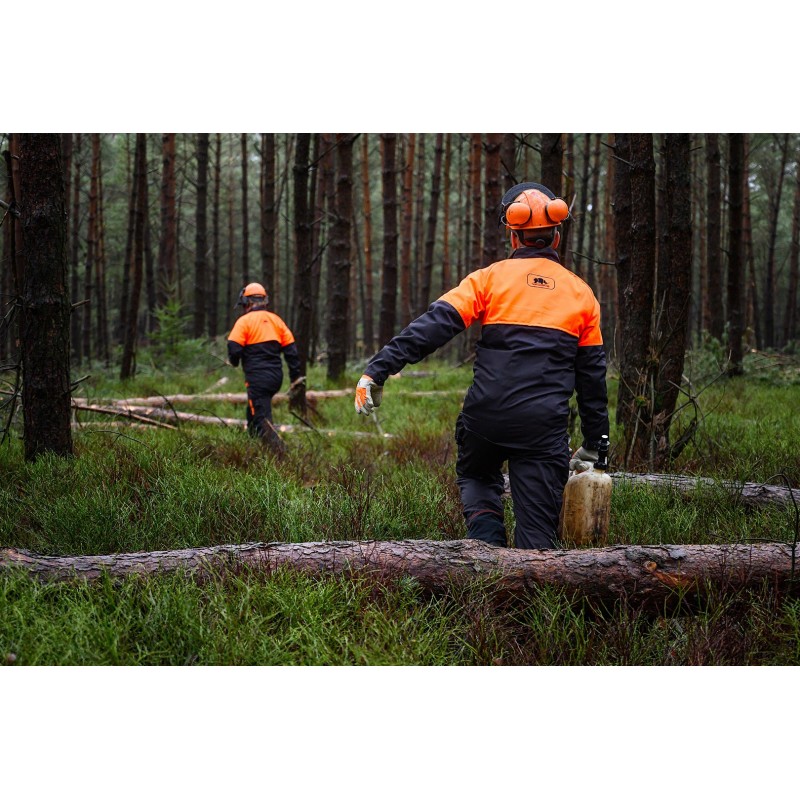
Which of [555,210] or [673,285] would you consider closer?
[555,210]

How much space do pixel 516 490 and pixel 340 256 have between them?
336 inches

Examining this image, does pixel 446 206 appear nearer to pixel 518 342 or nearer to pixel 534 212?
pixel 534 212

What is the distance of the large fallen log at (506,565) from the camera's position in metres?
3.39

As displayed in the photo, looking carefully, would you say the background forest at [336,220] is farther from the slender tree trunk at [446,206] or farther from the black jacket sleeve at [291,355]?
the black jacket sleeve at [291,355]

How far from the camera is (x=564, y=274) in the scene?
150 inches

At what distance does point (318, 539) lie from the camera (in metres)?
4.29

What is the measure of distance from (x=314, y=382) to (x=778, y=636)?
9966 millimetres

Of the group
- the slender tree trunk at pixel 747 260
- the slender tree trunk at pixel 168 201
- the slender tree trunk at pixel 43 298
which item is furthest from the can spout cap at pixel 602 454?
the slender tree trunk at pixel 747 260

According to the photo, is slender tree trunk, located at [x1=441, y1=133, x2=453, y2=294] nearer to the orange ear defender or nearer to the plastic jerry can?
the orange ear defender

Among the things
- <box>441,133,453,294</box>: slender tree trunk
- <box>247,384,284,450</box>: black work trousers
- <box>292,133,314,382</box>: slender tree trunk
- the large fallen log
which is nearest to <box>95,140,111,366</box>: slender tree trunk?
<box>292,133,314,382</box>: slender tree trunk

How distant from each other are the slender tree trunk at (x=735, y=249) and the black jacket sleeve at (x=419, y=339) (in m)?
8.36

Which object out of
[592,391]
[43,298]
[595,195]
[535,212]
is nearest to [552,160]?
[535,212]

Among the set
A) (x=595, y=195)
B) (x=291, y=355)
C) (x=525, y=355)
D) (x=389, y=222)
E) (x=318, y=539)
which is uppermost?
(x=595, y=195)

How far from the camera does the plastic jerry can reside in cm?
381
